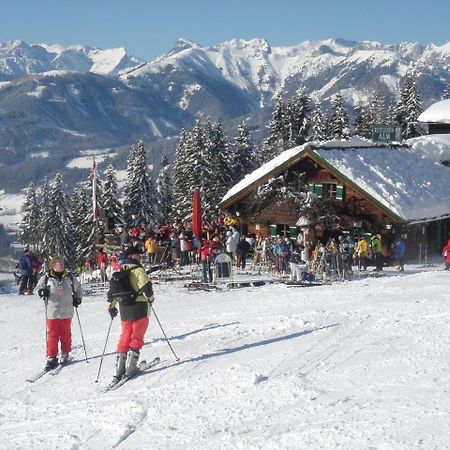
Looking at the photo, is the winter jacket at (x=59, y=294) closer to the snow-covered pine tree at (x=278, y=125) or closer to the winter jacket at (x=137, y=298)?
the winter jacket at (x=137, y=298)

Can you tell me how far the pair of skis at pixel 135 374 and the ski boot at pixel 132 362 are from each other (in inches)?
2.1

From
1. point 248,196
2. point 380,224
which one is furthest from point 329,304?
point 248,196

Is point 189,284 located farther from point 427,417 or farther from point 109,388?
point 427,417

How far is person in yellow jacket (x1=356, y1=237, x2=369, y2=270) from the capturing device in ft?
76.8

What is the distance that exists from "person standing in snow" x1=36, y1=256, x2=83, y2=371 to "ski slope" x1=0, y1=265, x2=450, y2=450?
43 centimetres

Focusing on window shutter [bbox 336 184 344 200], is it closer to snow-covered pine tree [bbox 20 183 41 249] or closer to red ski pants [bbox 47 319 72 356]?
red ski pants [bbox 47 319 72 356]

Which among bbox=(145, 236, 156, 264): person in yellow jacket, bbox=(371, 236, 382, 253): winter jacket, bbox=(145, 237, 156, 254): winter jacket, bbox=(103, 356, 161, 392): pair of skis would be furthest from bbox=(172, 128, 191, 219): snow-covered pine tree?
bbox=(103, 356, 161, 392): pair of skis

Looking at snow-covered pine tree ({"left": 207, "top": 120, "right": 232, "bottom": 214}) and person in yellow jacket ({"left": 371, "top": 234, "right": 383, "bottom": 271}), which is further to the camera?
snow-covered pine tree ({"left": 207, "top": 120, "right": 232, "bottom": 214})

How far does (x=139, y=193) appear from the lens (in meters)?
52.3

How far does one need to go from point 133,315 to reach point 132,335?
28cm

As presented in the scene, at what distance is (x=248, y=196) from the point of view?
109ft

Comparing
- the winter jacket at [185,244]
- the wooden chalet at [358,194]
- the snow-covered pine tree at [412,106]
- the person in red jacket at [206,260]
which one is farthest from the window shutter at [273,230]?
the snow-covered pine tree at [412,106]

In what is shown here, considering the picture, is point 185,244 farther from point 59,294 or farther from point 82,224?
point 82,224

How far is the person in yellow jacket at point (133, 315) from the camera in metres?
9.48
